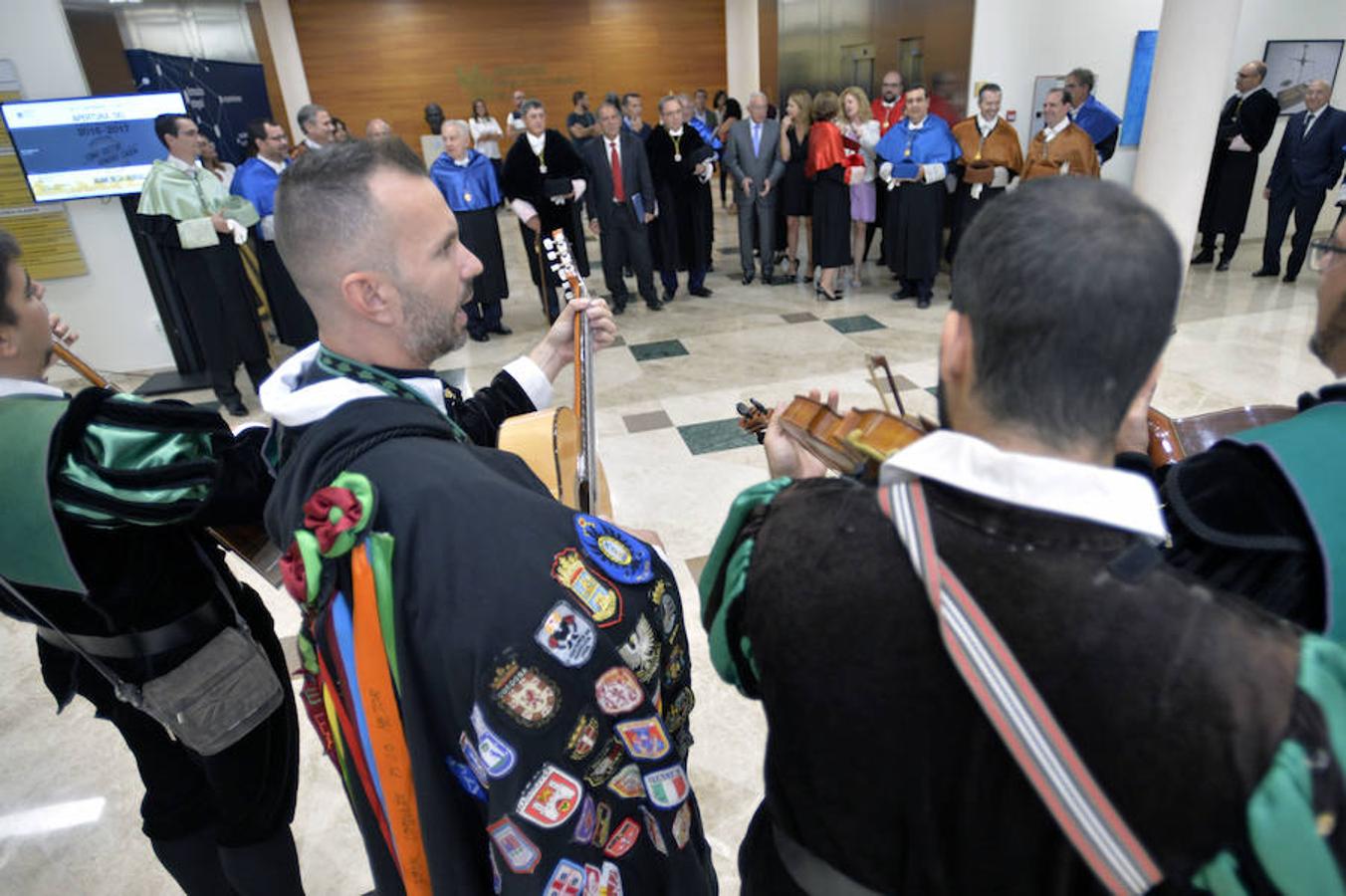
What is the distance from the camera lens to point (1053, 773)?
0.59 metres

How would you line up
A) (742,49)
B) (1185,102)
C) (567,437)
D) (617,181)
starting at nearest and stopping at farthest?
1. (567,437)
2. (1185,102)
3. (617,181)
4. (742,49)

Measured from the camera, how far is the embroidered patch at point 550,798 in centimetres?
81

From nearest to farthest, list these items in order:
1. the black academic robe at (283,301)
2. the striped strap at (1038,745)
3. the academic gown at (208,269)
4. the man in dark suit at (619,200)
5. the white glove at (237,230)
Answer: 1. the striped strap at (1038,745)
2. the academic gown at (208,269)
3. the white glove at (237,230)
4. the black academic robe at (283,301)
5. the man in dark suit at (619,200)

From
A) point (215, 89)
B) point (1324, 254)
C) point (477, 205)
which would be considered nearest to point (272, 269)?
point (477, 205)

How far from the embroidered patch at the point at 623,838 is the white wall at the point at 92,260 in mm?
5705

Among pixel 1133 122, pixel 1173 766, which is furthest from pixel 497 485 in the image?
pixel 1133 122

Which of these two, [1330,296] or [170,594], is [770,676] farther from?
[170,594]

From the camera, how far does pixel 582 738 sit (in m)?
0.83

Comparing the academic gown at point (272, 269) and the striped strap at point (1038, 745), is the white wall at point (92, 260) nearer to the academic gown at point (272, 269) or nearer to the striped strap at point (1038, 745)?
the academic gown at point (272, 269)

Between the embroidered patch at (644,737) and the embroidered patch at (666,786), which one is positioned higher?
the embroidered patch at (644,737)

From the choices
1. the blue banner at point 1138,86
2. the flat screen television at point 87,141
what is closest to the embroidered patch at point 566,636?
the flat screen television at point 87,141

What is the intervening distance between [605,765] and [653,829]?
0.44 feet

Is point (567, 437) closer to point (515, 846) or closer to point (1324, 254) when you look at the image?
point (515, 846)

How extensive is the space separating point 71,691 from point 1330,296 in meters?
2.20
